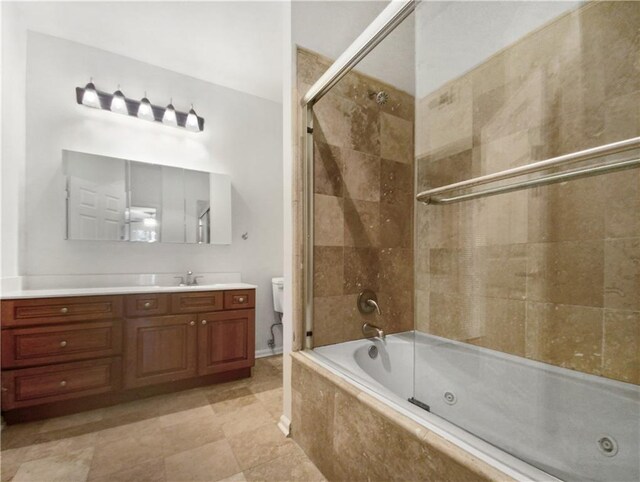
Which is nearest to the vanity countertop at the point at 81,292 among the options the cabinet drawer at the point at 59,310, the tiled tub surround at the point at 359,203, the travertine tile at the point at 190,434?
the cabinet drawer at the point at 59,310

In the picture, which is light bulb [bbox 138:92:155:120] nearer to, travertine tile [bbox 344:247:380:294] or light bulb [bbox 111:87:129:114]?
light bulb [bbox 111:87:129:114]

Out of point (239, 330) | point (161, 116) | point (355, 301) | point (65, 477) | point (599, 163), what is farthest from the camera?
point (161, 116)

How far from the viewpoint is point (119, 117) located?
2.36 m

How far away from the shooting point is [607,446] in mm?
1039

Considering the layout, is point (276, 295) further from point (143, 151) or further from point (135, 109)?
point (135, 109)

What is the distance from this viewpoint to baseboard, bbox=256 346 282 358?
112 inches

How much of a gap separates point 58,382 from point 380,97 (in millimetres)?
2739

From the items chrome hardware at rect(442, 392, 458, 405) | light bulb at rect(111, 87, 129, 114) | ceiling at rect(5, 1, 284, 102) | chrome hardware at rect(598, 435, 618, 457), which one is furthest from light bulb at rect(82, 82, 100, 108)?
chrome hardware at rect(598, 435, 618, 457)

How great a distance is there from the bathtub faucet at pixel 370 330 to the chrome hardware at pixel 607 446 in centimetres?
100

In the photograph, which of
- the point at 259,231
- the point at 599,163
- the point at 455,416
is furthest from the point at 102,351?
the point at 599,163

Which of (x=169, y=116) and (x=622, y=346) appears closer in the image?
(x=622, y=346)

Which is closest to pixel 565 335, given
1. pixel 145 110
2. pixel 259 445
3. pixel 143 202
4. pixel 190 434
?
pixel 259 445

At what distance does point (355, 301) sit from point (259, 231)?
1507 millimetres

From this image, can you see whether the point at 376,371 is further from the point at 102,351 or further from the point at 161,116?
the point at 161,116
